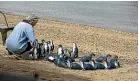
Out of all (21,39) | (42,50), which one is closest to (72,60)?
(42,50)

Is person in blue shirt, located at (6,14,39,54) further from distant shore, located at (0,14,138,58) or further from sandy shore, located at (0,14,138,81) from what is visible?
distant shore, located at (0,14,138,58)

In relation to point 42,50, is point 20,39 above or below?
above

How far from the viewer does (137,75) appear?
8.73m

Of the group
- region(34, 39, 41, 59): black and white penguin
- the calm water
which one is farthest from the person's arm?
the calm water

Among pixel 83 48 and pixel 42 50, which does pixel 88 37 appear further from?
pixel 42 50

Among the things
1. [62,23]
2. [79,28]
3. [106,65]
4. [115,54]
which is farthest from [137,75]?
[62,23]

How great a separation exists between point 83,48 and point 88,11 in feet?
28.6

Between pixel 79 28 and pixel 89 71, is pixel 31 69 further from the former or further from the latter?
pixel 79 28

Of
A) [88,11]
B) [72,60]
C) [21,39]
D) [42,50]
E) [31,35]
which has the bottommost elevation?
[88,11]

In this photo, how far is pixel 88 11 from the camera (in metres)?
19.9

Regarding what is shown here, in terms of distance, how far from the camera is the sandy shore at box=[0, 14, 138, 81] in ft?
28.2

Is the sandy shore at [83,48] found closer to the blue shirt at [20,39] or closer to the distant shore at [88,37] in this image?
the distant shore at [88,37]

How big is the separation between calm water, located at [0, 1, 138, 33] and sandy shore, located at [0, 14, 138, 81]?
4.41 feet

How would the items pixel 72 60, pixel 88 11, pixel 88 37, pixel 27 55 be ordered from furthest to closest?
pixel 88 11 < pixel 88 37 < pixel 27 55 < pixel 72 60
